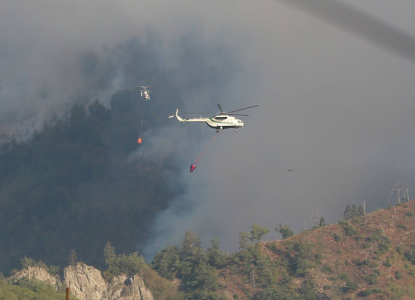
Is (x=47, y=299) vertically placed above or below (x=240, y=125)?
below

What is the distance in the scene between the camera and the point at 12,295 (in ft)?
637

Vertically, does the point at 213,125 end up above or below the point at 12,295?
above

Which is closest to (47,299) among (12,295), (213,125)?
(12,295)

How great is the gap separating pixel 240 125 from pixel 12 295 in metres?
95.2

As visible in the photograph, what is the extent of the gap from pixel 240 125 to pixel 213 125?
6989mm

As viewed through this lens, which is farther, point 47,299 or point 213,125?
point 47,299

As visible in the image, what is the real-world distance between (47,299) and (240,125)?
303 feet

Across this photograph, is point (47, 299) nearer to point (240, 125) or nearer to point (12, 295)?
point (12, 295)

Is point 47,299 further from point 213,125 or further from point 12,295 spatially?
point 213,125

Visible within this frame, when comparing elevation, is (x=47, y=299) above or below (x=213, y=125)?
below

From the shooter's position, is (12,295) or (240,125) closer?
(240,125)

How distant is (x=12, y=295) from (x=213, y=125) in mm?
90835

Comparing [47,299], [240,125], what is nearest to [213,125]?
[240,125]

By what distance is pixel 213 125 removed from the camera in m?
154
